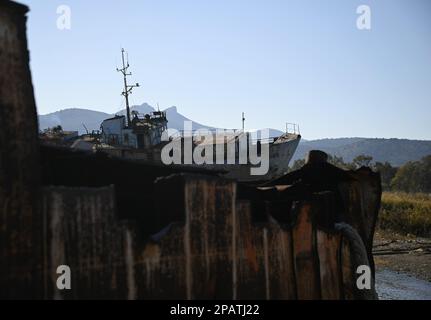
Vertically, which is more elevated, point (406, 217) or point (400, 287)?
point (406, 217)

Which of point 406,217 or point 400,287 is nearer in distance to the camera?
point 400,287

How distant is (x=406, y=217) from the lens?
24938 millimetres

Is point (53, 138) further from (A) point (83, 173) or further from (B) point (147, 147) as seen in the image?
(A) point (83, 173)

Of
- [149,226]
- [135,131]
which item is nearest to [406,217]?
[135,131]

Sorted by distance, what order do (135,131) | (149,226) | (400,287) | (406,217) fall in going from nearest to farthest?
(149,226) < (400,287) < (406,217) < (135,131)

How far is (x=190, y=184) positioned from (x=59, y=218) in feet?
3.48

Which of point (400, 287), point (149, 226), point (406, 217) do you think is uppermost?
point (149, 226)

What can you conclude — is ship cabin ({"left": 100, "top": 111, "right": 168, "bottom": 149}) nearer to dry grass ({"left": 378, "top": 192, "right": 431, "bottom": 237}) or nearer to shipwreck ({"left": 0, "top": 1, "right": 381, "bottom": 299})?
dry grass ({"left": 378, "top": 192, "right": 431, "bottom": 237})

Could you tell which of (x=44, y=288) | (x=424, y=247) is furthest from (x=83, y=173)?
(x=424, y=247)

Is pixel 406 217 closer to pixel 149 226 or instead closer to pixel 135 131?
pixel 135 131

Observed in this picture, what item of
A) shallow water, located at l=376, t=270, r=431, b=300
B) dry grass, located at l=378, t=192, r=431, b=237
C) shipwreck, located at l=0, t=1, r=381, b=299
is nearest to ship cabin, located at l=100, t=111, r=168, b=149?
dry grass, located at l=378, t=192, r=431, b=237

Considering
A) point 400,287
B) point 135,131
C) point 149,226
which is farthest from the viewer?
point 135,131

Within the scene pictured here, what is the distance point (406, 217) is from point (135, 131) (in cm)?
1779

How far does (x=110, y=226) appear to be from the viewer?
10.7 feet
